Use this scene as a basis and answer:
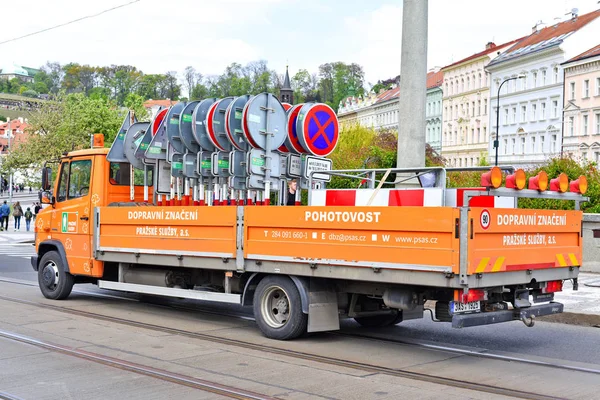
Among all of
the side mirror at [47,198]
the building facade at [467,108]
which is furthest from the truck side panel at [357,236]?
the building facade at [467,108]

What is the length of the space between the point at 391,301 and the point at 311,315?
113 centimetres

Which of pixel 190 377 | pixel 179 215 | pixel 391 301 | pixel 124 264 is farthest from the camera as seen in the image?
pixel 124 264

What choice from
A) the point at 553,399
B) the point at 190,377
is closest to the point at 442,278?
the point at 553,399

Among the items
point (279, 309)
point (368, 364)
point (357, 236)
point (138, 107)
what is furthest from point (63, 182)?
point (138, 107)

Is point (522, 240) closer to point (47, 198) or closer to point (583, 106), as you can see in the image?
point (47, 198)

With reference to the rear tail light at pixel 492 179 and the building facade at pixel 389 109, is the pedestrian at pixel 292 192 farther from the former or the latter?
the building facade at pixel 389 109

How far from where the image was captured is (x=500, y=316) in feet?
28.6

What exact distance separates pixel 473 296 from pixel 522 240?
A: 1.04 metres

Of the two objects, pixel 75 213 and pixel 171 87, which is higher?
pixel 171 87

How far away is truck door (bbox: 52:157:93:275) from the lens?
1312cm

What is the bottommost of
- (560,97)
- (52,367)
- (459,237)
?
(52,367)

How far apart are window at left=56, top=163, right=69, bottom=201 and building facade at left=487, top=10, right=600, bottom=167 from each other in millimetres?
56027

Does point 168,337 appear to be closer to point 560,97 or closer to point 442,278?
point 442,278

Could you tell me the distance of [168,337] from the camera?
1014 cm
